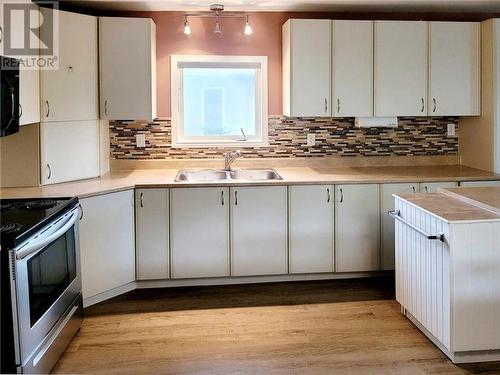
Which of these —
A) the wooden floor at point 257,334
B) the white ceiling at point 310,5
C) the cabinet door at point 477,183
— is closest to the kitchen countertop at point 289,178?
the cabinet door at point 477,183

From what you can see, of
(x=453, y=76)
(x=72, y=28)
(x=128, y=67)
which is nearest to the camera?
(x=72, y=28)

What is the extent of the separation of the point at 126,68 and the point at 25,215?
→ 1673 mm

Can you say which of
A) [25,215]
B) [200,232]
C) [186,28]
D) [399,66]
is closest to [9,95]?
[25,215]

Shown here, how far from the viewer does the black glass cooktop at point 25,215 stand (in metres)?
2.38

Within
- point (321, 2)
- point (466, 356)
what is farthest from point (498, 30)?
point (466, 356)

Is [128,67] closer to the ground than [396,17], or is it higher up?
closer to the ground

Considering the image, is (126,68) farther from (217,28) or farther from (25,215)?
(25,215)

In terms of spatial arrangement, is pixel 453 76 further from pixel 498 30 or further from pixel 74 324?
pixel 74 324

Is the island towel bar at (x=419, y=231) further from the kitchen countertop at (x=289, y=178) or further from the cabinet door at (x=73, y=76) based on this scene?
the cabinet door at (x=73, y=76)

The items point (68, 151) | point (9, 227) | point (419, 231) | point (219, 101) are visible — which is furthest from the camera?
point (219, 101)

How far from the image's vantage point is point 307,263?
13.6 feet

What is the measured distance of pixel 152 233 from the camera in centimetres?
399

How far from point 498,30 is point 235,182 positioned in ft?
8.01

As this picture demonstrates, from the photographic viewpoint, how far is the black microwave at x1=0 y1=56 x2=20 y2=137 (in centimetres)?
273
